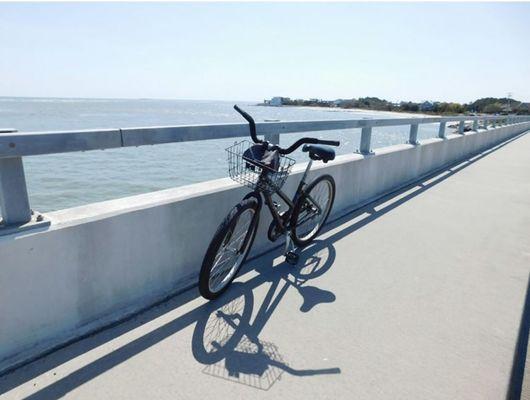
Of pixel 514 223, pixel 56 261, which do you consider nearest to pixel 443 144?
pixel 514 223

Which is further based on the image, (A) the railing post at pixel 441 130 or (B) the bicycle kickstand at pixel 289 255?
(A) the railing post at pixel 441 130

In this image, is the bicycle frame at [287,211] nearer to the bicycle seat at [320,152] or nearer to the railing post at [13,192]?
the bicycle seat at [320,152]

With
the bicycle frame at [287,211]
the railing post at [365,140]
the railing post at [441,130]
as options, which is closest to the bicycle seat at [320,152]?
the bicycle frame at [287,211]

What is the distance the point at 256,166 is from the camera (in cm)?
328

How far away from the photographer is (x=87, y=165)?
53.9 ft

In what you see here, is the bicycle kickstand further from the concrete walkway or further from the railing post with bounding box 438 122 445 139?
the railing post with bounding box 438 122 445 139

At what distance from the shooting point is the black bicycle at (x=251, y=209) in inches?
123

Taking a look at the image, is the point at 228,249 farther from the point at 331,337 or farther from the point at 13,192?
the point at 13,192

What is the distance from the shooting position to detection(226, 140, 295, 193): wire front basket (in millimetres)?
3250

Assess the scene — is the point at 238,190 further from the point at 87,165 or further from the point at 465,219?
the point at 87,165

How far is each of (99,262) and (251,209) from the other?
1.27 m

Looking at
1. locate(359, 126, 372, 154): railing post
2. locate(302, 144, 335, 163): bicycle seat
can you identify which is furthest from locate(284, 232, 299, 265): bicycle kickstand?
locate(359, 126, 372, 154): railing post

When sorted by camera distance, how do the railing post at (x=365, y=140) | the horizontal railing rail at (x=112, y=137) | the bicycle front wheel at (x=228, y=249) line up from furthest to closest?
the railing post at (x=365, y=140)
the bicycle front wheel at (x=228, y=249)
the horizontal railing rail at (x=112, y=137)

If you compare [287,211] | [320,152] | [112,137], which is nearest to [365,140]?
[320,152]
